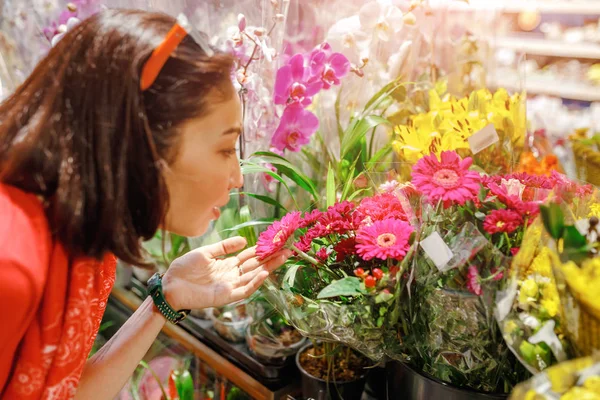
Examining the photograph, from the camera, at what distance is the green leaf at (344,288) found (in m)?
0.85

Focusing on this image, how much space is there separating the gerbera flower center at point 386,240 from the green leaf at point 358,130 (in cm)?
47

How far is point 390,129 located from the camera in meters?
1.43

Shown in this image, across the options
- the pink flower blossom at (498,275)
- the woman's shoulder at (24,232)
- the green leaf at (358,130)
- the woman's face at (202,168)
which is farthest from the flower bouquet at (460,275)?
the woman's shoulder at (24,232)

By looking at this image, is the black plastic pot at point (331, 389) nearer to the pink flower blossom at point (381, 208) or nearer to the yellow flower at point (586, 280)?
the pink flower blossom at point (381, 208)

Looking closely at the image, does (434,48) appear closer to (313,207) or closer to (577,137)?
(577,137)

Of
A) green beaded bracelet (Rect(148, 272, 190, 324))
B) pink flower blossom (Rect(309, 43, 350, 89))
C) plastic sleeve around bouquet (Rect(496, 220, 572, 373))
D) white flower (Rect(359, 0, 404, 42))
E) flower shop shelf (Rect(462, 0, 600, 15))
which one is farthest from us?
flower shop shelf (Rect(462, 0, 600, 15))

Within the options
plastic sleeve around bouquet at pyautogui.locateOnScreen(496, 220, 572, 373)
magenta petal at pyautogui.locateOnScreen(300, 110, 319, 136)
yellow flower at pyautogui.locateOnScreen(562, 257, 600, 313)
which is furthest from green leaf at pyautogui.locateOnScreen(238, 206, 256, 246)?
yellow flower at pyautogui.locateOnScreen(562, 257, 600, 313)

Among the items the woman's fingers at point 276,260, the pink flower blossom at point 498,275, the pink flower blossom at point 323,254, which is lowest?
the woman's fingers at point 276,260

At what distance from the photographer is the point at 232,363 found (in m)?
1.48

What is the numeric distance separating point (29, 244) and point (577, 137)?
4.21 ft

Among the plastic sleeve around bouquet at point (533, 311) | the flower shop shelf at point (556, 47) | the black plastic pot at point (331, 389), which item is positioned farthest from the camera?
the flower shop shelf at point (556, 47)

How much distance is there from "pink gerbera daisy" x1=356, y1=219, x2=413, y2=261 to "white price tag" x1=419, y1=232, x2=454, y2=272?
0.04m

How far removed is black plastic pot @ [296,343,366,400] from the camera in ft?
3.83

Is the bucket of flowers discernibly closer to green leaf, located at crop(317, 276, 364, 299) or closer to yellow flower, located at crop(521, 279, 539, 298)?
green leaf, located at crop(317, 276, 364, 299)
